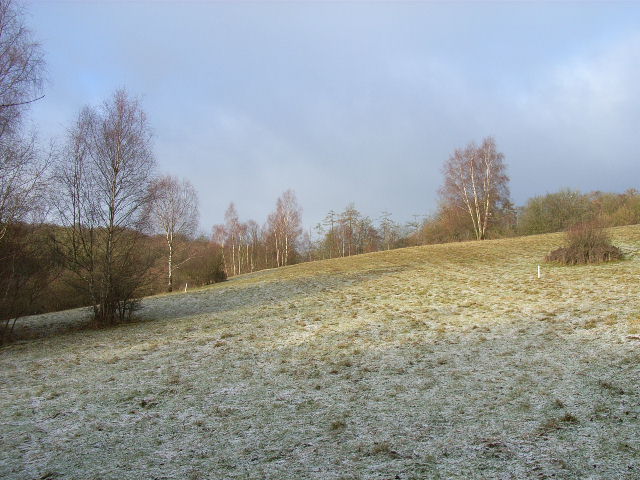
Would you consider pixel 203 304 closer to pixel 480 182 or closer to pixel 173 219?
pixel 173 219

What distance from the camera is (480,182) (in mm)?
38938

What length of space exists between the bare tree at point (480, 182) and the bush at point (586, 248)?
18.7 meters

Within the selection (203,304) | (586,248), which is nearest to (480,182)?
(586,248)

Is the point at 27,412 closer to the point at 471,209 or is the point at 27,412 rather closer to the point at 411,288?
the point at 411,288

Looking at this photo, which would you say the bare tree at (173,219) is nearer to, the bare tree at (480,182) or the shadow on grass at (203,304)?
the shadow on grass at (203,304)

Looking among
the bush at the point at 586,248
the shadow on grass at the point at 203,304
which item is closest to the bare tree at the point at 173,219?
the shadow on grass at the point at 203,304

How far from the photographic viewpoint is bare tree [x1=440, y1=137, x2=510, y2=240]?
38.3m

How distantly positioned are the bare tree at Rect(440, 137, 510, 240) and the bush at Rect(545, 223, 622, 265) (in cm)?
1868

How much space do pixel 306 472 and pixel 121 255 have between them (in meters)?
12.4

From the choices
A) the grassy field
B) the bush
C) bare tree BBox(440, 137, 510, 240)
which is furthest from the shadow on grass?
bare tree BBox(440, 137, 510, 240)

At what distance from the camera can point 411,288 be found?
17141 millimetres

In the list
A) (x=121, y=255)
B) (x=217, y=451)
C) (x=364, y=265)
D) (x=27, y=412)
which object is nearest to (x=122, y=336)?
(x=121, y=255)

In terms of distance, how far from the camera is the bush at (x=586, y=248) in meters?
18.0

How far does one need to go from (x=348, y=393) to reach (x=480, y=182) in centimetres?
3700
